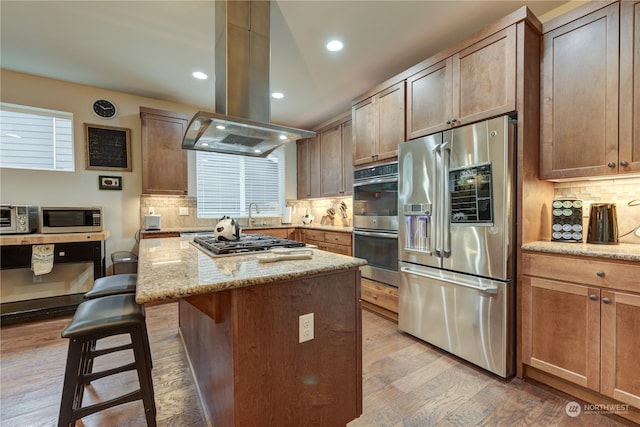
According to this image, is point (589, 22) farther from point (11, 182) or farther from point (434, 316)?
point (11, 182)

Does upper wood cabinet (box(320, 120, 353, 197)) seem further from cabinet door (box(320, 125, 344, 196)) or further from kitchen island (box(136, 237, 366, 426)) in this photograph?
kitchen island (box(136, 237, 366, 426))

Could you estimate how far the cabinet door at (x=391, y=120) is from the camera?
8.87ft

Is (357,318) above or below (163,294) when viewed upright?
below

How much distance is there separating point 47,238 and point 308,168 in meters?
3.47

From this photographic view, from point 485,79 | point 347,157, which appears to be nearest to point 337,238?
point 347,157

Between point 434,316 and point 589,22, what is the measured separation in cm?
227

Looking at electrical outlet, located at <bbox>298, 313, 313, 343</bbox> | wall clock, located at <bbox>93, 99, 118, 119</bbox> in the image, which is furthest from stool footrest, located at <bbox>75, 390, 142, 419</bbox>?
wall clock, located at <bbox>93, 99, 118, 119</bbox>

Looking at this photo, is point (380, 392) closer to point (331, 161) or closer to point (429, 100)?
point (429, 100)

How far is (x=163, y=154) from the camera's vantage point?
3.68 meters

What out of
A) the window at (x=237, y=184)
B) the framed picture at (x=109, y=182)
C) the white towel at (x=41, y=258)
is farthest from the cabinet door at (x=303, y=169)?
the white towel at (x=41, y=258)

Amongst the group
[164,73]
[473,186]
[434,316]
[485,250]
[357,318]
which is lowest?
[434,316]

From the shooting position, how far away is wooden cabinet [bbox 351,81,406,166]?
8.96 feet

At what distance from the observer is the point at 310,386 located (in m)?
1.29

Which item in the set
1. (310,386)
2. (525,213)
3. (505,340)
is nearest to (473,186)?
(525,213)
